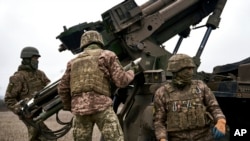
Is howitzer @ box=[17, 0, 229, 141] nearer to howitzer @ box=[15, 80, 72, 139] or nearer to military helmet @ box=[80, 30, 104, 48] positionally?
howitzer @ box=[15, 80, 72, 139]

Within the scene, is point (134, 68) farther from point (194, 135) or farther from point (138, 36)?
point (194, 135)

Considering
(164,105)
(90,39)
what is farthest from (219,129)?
(90,39)

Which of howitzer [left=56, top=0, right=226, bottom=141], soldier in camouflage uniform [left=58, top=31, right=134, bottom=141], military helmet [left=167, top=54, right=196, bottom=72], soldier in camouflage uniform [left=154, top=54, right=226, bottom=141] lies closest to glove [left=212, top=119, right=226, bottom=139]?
soldier in camouflage uniform [left=154, top=54, right=226, bottom=141]

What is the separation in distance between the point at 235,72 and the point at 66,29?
8.89ft

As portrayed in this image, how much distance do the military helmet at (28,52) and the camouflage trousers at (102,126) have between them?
109 inches

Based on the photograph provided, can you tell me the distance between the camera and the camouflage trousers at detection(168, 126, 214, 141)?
485 centimetres

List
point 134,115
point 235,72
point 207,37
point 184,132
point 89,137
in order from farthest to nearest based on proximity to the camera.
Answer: point 207,37
point 235,72
point 134,115
point 89,137
point 184,132

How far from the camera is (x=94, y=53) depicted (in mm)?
5176

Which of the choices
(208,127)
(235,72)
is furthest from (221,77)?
(208,127)

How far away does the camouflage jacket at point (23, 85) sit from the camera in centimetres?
754

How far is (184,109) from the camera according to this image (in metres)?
4.86

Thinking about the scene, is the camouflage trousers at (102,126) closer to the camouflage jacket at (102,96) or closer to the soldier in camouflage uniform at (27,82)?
the camouflage jacket at (102,96)

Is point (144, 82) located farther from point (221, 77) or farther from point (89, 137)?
point (89, 137)

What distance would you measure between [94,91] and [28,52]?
301 centimetres
